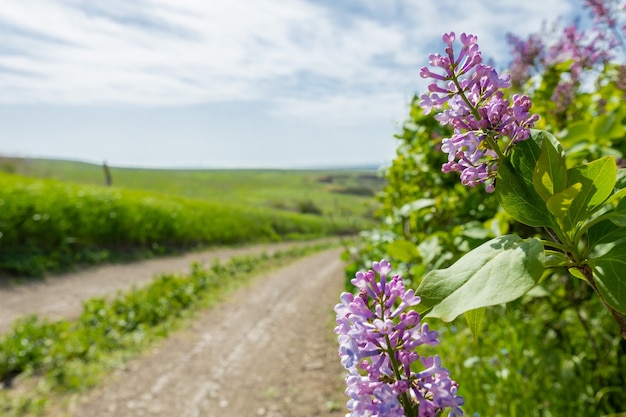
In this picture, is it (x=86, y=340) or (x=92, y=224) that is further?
(x=92, y=224)

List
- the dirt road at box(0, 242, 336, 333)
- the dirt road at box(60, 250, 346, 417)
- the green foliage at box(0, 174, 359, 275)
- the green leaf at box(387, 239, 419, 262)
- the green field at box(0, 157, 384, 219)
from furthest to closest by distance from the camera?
the green field at box(0, 157, 384, 219)
the green foliage at box(0, 174, 359, 275)
the dirt road at box(0, 242, 336, 333)
the dirt road at box(60, 250, 346, 417)
the green leaf at box(387, 239, 419, 262)

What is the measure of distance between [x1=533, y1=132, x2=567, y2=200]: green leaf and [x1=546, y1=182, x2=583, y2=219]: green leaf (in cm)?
2

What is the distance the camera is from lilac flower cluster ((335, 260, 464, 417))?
62cm

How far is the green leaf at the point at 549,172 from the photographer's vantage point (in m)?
0.63

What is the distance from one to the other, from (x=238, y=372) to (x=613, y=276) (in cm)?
492

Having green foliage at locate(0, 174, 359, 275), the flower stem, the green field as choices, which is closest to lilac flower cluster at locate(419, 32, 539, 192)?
the flower stem

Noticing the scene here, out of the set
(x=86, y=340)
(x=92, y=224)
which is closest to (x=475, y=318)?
(x=86, y=340)

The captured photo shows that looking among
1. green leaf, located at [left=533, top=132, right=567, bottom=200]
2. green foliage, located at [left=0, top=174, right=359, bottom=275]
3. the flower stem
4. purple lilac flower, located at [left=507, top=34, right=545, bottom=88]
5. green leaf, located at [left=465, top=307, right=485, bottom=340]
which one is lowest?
green foliage, located at [left=0, top=174, right=359, bottom=275]

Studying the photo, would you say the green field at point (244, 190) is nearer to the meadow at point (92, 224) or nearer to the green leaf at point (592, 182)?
the meadow at point (92, 224)

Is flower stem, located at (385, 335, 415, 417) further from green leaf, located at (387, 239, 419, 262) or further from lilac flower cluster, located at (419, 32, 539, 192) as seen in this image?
green leaf, located at (387, 239, 419, 262)

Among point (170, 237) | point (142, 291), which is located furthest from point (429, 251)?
point (170, 237)

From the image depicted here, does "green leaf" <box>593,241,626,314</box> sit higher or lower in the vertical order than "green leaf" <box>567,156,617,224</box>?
lower

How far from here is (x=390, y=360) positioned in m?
0.67

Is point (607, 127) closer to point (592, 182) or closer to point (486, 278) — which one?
point (592, 182)
